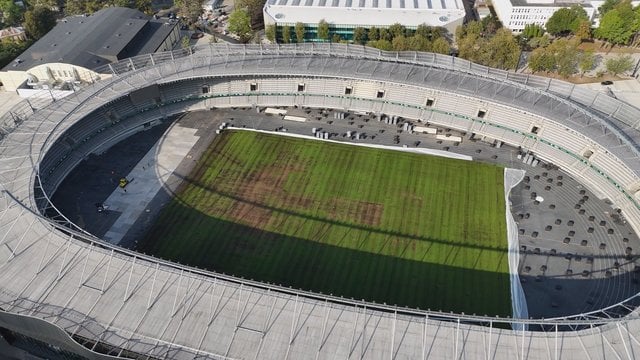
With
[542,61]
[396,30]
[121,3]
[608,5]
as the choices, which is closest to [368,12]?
[396,30]

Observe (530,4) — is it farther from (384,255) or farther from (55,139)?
(55,139)

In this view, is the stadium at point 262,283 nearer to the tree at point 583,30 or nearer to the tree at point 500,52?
the tree at point 500,52

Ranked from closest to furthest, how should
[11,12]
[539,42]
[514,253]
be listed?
[514,253], [539,42], [11,12]

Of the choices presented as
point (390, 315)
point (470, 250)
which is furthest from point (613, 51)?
point (390, 315)

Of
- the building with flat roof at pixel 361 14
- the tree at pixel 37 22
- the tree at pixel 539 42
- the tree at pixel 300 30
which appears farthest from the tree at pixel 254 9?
the tree at pixel 539 42

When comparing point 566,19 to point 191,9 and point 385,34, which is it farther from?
point 191,9

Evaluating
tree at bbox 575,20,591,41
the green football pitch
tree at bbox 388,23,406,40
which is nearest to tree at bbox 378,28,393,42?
tree at bbox 388,23,406,40
